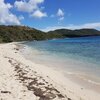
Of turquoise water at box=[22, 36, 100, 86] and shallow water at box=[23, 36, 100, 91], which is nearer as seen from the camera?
shallow water at box=[23, 36, 100, 91]

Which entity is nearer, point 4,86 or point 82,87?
point 4,86

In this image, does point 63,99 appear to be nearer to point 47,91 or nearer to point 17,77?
point 47,91

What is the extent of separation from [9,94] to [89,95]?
3.78m

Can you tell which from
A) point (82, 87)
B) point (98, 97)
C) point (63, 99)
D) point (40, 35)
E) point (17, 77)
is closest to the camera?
point (63, 99)

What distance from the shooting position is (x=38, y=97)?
9523mm

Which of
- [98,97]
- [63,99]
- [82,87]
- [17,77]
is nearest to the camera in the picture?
[63,99]

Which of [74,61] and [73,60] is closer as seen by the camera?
[74,61]

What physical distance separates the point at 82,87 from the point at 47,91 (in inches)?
103

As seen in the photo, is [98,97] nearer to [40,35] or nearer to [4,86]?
[4,86]

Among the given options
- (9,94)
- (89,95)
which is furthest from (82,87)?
(9,94)

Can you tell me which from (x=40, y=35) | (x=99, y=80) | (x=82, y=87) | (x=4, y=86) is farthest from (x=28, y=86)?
(x=40, y=35)

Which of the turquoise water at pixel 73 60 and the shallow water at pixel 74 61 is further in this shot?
the turquoise water at pixel 73 60

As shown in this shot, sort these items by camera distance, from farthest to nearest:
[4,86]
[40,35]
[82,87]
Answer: [40,35] → [82,87] → [4,86]

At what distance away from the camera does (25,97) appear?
937cm
